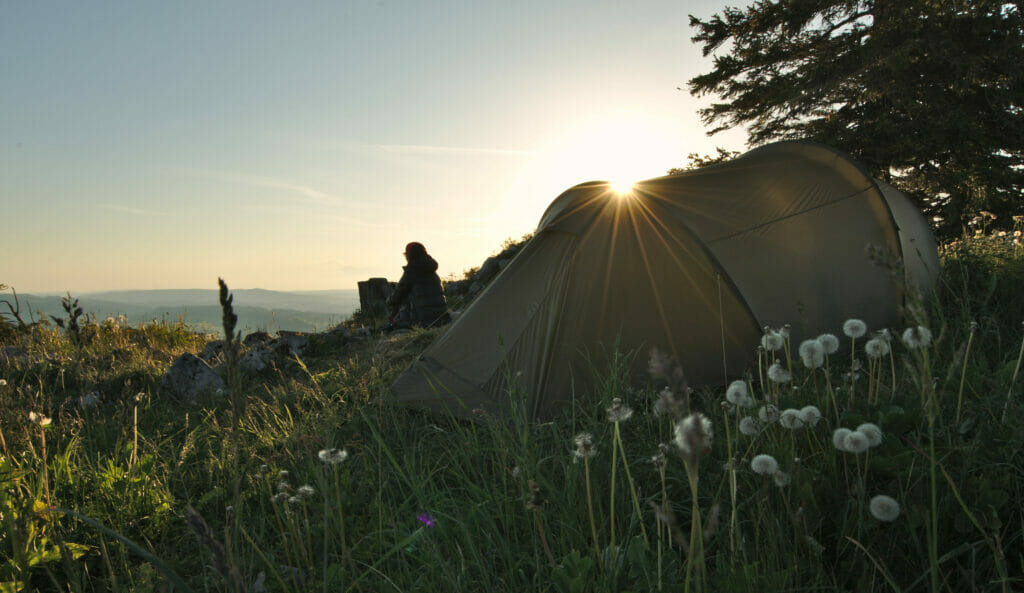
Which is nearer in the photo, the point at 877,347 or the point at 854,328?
the point at 877,347

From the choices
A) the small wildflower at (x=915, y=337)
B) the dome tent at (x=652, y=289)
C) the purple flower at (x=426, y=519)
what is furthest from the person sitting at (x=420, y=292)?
the small wildflower at (x=915, y=337)

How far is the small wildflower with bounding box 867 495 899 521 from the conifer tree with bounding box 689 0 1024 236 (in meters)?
10.9

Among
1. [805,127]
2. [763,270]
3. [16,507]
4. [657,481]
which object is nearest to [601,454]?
[657,481]

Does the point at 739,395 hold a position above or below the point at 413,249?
below

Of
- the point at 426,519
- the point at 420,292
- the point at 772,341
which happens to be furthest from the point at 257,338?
the point at 772,341

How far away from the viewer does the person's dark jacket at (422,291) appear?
9.81 m

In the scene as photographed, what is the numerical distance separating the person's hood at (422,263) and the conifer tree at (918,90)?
27.0ft

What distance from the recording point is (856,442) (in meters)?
1.56

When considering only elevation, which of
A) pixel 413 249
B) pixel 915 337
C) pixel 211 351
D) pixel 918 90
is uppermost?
pixel 918 90

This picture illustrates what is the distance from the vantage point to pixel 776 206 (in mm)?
5020

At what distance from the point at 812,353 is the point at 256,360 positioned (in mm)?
7535

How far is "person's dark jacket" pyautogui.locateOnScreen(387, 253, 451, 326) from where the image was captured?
9812 mm

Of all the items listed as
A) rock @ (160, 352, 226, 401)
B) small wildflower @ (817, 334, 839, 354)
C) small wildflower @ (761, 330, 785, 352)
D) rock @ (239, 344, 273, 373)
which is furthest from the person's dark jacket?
small wildflower @ (817, 334, 839, 354)

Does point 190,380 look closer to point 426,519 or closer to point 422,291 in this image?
point 422,291
